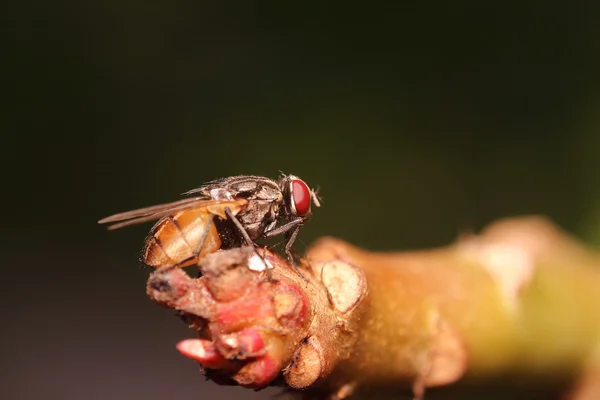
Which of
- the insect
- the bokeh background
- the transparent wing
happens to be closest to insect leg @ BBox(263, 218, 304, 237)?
the insect

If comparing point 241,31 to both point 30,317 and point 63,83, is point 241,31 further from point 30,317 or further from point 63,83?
point 30,317

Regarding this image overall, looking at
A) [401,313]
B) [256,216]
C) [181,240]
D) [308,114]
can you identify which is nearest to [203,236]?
[181,240]

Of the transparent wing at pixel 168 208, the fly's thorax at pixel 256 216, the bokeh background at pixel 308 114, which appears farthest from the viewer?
the bokeh background at pixel 308 114

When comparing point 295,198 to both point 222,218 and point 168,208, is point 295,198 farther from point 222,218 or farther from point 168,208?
point 168,208

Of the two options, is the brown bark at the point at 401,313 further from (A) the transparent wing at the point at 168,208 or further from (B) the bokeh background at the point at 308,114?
(B) the bokeh background at the point at 308,114

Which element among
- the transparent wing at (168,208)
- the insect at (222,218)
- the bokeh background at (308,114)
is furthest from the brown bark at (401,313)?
the bokeh background at (308,114)

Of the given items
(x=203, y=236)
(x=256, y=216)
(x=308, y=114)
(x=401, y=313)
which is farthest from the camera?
(x=308, y=114)
